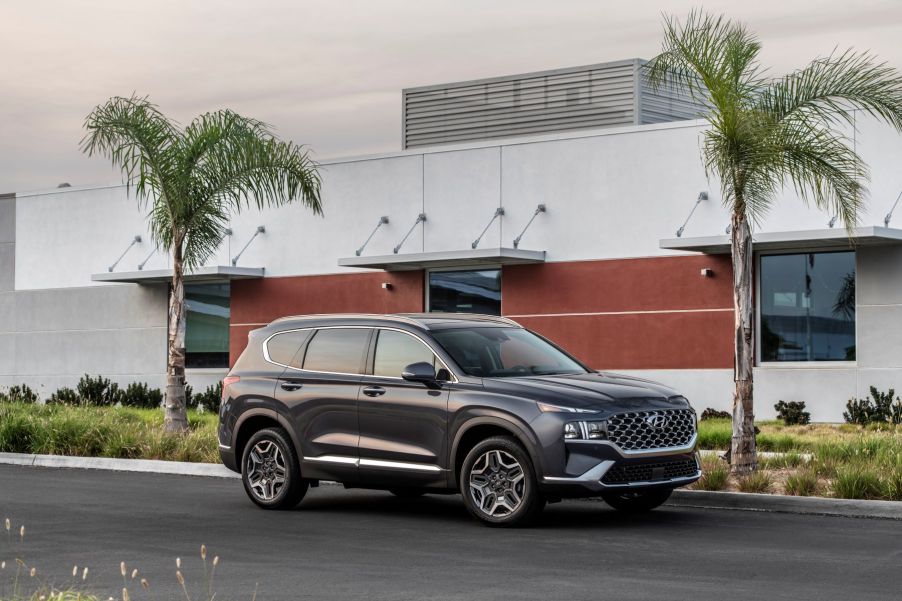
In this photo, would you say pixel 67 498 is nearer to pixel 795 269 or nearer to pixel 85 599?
pixel 85 599

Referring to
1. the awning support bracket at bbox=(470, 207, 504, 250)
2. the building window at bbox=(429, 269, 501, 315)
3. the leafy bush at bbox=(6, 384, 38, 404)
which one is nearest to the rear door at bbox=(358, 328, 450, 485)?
the awning support bracket at bbox=(470, 207, 504, 250)

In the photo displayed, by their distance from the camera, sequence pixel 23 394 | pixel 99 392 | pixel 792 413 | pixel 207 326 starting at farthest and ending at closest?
1. pixel 23 394
2. pixel 99 392
3. pixel 207 326
4. pixel 792 413

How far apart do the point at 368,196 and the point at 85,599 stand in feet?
83.7

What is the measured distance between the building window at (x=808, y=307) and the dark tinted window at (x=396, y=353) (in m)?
14.6

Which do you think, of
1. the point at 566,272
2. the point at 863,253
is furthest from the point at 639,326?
the point at 863,253

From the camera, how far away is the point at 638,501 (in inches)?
526

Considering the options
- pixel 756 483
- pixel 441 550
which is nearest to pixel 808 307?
pixel 756 483

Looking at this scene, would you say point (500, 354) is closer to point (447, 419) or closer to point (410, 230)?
point (447, 419)

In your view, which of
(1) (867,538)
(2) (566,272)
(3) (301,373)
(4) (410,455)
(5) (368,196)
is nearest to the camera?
(1) (867,538)

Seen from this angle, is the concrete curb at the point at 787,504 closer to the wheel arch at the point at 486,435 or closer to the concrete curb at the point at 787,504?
the concrete curb at the point at 787,504

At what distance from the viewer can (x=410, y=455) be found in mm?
12844

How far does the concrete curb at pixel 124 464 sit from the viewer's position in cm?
1844

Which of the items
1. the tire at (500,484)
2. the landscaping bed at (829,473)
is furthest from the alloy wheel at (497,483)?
the landscaping bed at (829,473)

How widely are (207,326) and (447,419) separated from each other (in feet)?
76.4
